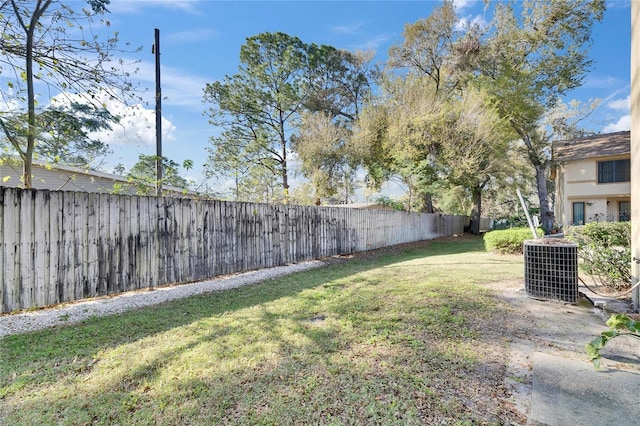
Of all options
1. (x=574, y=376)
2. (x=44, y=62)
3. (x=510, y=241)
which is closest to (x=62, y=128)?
(x=44, y=62)

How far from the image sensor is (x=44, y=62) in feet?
13.8

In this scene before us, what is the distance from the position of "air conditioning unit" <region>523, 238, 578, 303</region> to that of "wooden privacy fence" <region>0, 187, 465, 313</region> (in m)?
4.98

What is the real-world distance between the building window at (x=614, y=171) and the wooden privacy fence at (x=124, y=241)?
1736 centimetres

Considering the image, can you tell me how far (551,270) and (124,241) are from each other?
592cm

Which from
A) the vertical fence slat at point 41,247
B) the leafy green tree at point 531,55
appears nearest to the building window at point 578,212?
the leafy green tree at point 531,55


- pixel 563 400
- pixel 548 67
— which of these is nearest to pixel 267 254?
pixel 563 400

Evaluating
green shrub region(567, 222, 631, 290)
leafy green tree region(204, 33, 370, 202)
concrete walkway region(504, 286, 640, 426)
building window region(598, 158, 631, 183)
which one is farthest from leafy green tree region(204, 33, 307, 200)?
building window region(598, 158, 631, 183)

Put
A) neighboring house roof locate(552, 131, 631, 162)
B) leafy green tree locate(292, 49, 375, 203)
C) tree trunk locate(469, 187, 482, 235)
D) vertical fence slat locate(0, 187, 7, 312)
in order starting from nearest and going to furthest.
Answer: vertical fence slat locate(0, 187, 7, 312), leafy green tree locate(292, 49, 375, 203), neighboring house roof locate(552, 131, 631, 162), tree trunk locate(469, 187, 482, 235)

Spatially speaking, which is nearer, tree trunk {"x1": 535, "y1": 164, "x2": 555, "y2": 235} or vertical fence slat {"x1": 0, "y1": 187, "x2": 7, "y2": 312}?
vertical fence slat {"x1": 0, "y1": 187, "x2": 7, "y2": 312}

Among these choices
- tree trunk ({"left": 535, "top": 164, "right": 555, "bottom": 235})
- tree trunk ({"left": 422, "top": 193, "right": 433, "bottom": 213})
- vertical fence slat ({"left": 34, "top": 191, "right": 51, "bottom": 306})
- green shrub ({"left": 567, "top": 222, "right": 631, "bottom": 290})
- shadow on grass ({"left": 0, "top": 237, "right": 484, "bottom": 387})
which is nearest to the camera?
shadow on grass ({"left": 0, "top": 237, "right": 484, "bottom": 387})

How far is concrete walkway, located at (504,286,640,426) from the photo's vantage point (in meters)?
1.69

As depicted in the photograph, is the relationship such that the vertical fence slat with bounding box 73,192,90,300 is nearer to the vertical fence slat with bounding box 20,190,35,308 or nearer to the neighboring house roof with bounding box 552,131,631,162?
the vertical fence slat with bounding box 20,190,35,308

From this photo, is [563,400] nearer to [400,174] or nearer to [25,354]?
[25,354]

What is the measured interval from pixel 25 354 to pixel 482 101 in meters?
15.5
